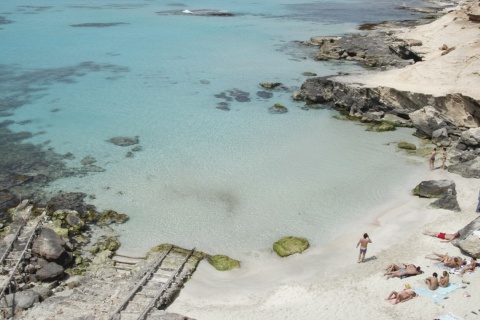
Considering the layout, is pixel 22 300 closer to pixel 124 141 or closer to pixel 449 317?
pixel 449 317

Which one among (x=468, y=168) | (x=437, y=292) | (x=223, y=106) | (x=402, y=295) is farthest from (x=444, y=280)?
A: (x=223, y=106)

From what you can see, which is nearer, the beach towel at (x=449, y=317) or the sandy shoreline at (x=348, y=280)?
the beach towel at (x=449, y=317)

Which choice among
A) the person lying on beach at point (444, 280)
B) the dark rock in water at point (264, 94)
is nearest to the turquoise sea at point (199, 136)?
the dark rock in water at point (264, 94)

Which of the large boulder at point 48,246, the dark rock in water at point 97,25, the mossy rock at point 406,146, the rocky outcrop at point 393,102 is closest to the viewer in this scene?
the large boulder at point 48,246

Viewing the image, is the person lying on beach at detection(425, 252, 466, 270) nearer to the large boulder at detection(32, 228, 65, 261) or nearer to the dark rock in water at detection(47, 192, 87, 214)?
the large boulder at detection(32, 228, 65, 261)

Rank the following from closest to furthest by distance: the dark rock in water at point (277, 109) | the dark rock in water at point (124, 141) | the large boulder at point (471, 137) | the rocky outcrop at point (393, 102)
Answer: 1. the large boulder at point (471, 137)
2. the dark rock in water at point (124, 141)
3. the rocky outcrop at point (393, 102)
4. the dark rock in water at point (277, 109)

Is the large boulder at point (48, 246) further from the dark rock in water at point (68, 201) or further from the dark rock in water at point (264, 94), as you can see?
the dark rock in water at point (264, 94)

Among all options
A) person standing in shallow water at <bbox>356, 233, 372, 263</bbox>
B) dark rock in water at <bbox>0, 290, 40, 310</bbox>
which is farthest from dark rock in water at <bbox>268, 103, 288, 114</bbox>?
dark rock in water at <bbox>0, 290, 40, 310</bbox>
